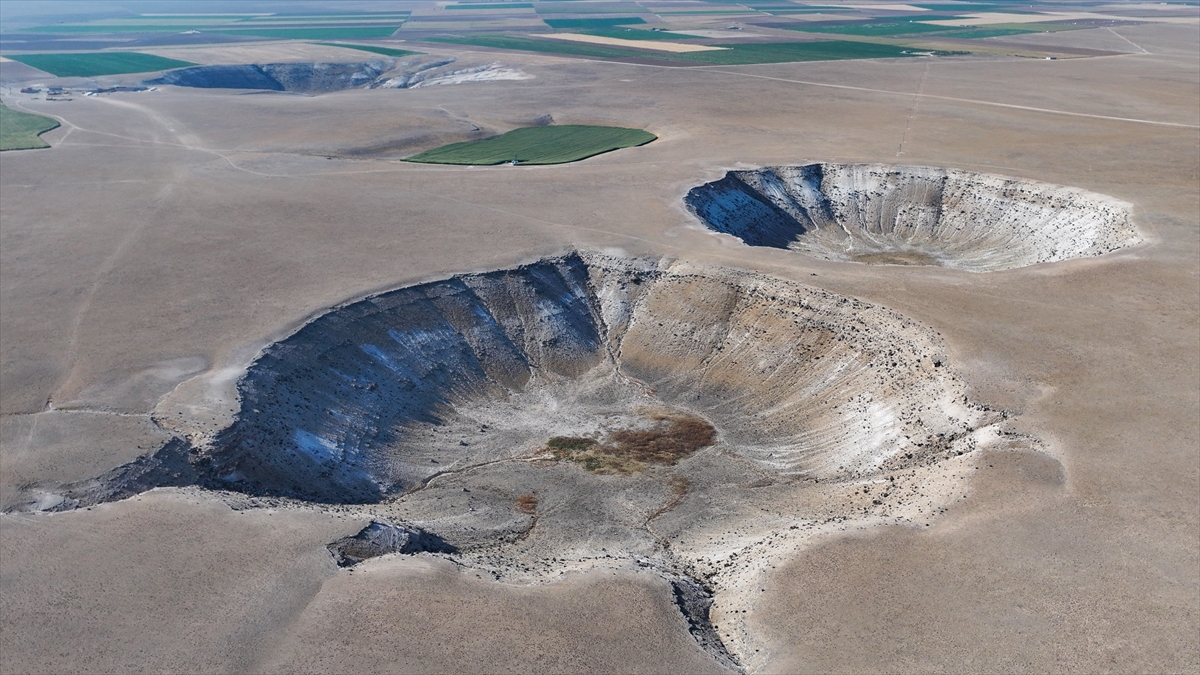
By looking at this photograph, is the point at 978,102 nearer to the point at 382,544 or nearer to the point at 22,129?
the point at 382,544

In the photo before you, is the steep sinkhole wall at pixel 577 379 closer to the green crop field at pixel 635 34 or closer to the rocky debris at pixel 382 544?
the rocky debris at pixel 382 544

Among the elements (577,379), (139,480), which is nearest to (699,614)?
(139,480)

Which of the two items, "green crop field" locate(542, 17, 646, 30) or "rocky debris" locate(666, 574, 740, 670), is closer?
"rocky debris" locate(666, 574, 740, 670)

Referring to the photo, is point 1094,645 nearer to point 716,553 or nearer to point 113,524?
point 716,553

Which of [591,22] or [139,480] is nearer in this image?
[139,480]

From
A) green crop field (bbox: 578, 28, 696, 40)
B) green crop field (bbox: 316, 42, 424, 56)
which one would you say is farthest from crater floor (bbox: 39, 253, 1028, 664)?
green crop field (bbox: 578, 28, 696, 40)

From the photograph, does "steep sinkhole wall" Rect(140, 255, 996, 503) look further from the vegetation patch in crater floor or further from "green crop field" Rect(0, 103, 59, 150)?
"green crop field" Rect(0, 103, 59, 150)
